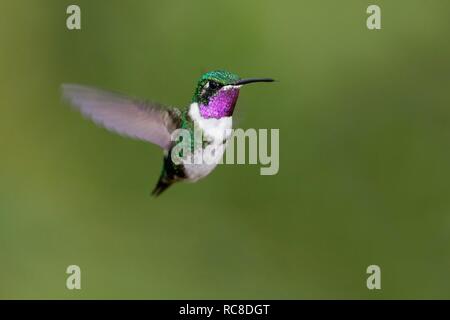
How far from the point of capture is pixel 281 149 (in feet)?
12.5

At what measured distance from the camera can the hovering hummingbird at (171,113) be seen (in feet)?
5.42

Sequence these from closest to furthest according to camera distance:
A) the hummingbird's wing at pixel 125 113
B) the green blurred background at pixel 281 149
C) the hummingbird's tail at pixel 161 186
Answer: the hummingbird's wing at pixel 125 113, the hummingbird's tail at pixel 161 186, the green blurred background at pixel 281 149

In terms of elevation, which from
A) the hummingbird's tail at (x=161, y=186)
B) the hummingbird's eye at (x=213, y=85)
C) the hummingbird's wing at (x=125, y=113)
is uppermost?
the hummingbird's eye at (x=213, y=85)

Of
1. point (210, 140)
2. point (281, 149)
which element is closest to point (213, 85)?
point (210, 140)

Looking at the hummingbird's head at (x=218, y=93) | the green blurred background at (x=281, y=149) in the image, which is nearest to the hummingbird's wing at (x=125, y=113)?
the hummingbird's head at (x=218, y=93)

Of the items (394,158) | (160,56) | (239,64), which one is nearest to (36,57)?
(160,56)

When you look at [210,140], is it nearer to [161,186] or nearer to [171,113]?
[171,113]

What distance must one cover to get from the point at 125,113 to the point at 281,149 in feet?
7.05

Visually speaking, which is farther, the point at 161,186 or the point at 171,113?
the point at 161,186

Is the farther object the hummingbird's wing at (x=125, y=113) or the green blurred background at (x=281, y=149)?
the green blurred background at (x=281, y=149)

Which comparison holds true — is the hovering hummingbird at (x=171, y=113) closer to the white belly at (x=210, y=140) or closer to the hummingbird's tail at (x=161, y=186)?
the white belly at (x=210, y=140)

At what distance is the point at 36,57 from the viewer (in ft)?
12.7
